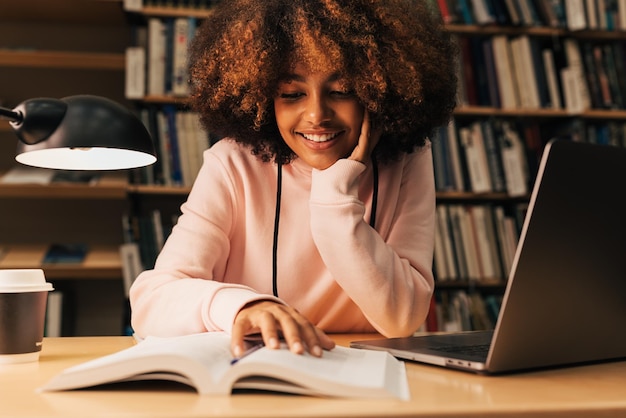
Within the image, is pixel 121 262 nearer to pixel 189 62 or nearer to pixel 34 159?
pixel 189 62

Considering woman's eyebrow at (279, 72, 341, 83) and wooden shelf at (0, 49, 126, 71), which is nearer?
woman's eyebrow at (279, 72, 341, 83)

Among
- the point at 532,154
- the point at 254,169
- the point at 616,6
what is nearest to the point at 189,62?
the point at 254,169

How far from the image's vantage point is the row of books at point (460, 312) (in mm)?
2453

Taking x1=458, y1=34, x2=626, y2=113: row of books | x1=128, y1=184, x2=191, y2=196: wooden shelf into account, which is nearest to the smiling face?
x1=128, y1=184, x2=191, y2=196: wooden shelf

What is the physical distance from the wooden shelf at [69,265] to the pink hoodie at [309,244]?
1.22 meters

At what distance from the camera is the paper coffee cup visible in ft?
2.48

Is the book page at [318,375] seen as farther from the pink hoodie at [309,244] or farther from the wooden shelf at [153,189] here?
the wooden shelf at [153,189]

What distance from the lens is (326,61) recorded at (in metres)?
1.08

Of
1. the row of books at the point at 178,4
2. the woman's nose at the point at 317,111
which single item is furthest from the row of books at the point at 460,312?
the woman's nose at the point at 317,111

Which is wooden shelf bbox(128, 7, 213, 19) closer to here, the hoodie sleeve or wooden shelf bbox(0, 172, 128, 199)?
wooden shelf bbox(0, 172, 128, 199)

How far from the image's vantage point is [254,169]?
4.13ft

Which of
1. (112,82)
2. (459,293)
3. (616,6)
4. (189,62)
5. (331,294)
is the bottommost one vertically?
(459,293)

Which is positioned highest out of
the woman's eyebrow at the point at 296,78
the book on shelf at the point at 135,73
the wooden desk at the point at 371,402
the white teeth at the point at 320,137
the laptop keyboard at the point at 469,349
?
the book on shelf at the point at 135,73

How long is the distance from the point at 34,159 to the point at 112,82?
5.90 ft
